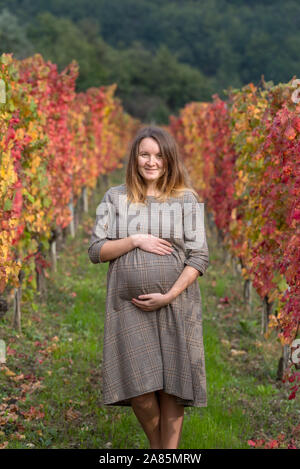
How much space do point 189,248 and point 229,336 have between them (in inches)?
131

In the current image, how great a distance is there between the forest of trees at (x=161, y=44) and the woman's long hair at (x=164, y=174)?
121ft

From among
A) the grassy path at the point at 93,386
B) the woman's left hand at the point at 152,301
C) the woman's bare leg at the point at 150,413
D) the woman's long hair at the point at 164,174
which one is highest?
the woman's long hair at the point at 164,174

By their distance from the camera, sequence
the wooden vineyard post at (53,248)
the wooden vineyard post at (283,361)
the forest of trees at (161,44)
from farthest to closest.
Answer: the forest of trees at (161,44), the wooden vineyard post at (53,248), the wooden vineyard post at (283,361)

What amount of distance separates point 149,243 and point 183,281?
0.77 ft

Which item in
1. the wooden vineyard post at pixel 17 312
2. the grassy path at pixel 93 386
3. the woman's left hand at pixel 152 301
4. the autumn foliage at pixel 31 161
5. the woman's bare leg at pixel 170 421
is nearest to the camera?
the woman's left hand at pixel 152 301

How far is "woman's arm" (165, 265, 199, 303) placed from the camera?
2.83m

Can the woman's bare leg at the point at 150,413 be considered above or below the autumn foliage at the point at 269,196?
below

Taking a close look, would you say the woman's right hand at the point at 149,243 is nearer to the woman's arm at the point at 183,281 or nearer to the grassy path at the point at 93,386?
the woman's arm at the point at 183,281

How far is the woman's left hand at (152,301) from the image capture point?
9.27ft

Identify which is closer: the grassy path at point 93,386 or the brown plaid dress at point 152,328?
the brown plaid dress at point 152,328

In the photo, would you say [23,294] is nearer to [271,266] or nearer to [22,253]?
[22,253]

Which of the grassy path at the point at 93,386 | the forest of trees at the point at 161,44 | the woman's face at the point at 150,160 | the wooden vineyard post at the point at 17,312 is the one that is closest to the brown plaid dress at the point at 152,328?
the woman's face at the point at 150,160

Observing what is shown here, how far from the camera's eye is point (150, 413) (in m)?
2.96

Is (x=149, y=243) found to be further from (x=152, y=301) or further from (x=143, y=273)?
(x=152, y=301)
